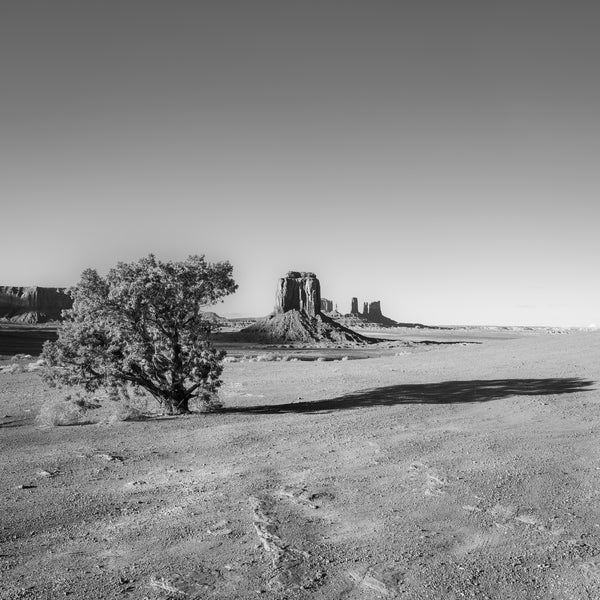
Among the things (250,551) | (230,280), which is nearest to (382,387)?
(230,280)

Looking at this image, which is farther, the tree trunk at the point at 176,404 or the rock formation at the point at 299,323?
the rock formation at the point at 299,323

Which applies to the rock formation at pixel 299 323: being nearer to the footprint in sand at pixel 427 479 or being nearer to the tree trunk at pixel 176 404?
the tree trunk at pixel 176 404

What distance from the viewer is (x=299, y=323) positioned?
411 feet

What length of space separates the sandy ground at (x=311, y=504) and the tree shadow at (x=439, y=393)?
5.00 feet

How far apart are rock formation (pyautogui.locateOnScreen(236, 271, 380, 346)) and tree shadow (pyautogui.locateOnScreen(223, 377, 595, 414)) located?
77.3 m

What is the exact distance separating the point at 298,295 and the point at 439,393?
397ft

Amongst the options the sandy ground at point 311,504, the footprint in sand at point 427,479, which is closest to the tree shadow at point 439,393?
the sandy ground at point 311,504

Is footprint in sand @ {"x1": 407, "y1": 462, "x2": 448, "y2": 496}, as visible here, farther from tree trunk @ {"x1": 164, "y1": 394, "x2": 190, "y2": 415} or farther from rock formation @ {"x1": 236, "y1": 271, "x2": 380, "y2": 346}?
rock formation @ {"x1": 236, "y1": 271, "x2": 380, "y2": 346}

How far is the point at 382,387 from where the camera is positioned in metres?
27.4

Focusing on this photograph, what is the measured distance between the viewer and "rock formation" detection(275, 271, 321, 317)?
469 ft

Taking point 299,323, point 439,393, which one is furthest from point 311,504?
point 299,323

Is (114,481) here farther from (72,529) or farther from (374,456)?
(374,456)

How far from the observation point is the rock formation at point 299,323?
11444cm

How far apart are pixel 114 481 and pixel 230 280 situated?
410 inches
